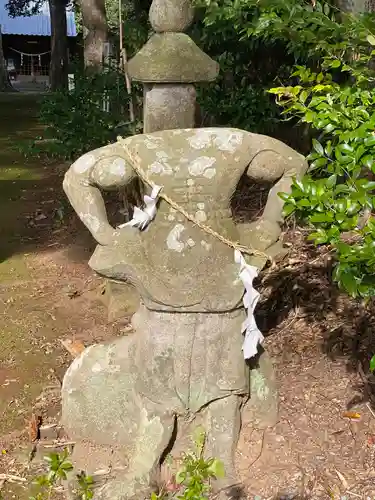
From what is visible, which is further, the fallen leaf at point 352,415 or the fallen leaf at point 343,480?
the fallen leaf at point 352,415

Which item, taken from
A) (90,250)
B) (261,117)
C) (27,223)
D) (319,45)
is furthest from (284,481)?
(27,223)

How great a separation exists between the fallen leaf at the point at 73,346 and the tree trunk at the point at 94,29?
17.9 ft

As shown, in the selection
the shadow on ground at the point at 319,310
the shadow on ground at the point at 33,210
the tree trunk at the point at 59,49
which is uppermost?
the shadow on ground at the point at 319,310

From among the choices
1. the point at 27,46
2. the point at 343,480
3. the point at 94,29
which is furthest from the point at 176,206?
the point at 27,46

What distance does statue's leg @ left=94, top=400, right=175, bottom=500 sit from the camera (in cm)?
288

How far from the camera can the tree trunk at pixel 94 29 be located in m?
9.34

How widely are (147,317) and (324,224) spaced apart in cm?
96

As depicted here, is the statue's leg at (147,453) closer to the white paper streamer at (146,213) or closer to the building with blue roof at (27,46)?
the white paper streamer at (146,213)

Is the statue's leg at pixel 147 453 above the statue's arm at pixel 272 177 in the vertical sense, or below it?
below

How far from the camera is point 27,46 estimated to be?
32906 mm

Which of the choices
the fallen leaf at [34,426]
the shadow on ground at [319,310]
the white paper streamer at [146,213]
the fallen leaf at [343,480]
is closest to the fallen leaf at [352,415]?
the shadow on ground at [319,310]

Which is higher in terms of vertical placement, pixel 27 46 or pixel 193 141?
pixel 193 141

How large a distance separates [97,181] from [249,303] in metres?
0.78

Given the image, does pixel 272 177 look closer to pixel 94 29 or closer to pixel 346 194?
pixel 346 194
